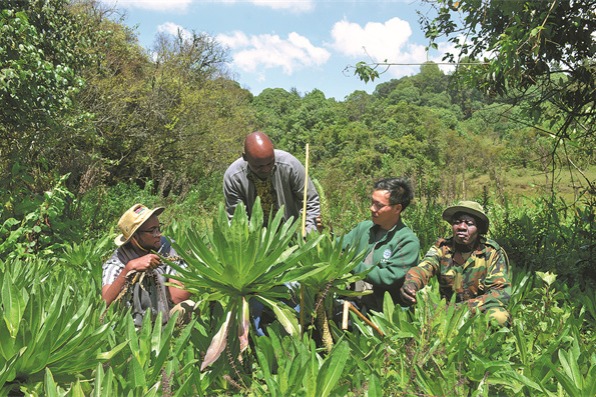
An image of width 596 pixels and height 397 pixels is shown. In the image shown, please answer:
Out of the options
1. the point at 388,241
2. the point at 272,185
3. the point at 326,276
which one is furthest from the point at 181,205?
the point at 326,276

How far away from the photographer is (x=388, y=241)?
3.20 meters

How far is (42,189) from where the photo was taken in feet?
22.3

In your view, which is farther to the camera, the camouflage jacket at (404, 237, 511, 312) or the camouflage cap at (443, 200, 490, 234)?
the camouflage cap at (443, 200, 490, 234)

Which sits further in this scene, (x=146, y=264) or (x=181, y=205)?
(x=181, y=205)

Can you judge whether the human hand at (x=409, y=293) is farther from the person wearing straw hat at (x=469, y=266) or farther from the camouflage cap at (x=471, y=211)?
the camouflage cap at (x=471, y=211)

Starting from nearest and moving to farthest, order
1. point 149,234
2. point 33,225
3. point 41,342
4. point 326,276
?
point 41,342, point 326,276, point 149,234, point 33,225

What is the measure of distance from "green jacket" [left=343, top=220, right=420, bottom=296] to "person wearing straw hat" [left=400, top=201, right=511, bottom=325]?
0.22ft

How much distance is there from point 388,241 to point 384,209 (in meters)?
0.21

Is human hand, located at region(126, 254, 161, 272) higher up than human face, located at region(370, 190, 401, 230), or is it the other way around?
human face, located at region(370, 190, 401, 230)

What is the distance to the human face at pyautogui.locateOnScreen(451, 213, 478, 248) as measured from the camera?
3.23 meters

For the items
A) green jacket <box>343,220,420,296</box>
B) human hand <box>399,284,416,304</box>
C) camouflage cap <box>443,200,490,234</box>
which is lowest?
human hand <box>399,284,416,304</box>

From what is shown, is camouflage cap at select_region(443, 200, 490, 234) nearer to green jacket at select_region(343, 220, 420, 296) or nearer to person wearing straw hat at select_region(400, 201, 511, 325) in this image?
person wearing straw hat at select_region(400, 201, 511, 325)

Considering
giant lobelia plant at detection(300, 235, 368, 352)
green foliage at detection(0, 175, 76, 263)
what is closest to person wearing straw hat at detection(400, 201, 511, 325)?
giant lobelia plant at detection(300, 235, 368, 352)

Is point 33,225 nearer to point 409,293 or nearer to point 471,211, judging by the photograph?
point 409,293
